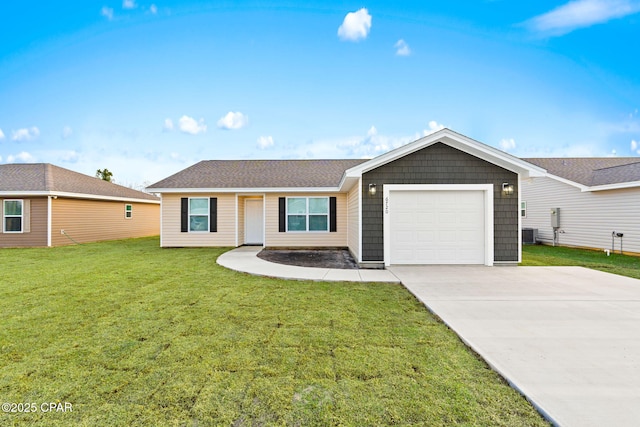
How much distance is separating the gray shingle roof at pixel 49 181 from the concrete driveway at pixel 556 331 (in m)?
15.7

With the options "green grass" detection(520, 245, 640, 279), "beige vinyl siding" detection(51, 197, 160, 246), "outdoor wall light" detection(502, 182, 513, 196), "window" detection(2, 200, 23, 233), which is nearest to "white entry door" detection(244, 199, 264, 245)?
"beige vinyl siding" detection(51, 197, 160, 246)

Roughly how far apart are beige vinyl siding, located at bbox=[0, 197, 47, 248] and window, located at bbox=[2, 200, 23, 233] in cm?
18

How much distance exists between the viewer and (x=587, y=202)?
12.4 meters

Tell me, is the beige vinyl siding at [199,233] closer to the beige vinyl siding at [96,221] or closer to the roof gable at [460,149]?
the beige vinyl siding at [96,221]

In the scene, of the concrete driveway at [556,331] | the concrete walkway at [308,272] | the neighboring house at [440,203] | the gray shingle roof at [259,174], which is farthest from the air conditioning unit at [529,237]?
the concrete walkway at [308,272]

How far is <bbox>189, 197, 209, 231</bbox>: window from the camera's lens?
41.4 ft

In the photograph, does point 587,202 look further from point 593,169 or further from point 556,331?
point 556,331

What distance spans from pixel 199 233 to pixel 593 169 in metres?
19.4

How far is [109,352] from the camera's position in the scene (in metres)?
3.00

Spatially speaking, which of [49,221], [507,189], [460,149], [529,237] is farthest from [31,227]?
[529,237]

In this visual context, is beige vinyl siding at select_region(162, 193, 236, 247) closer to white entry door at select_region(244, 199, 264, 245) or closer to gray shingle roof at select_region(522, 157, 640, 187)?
white entry door at select_region(244, 199, 264, 245)

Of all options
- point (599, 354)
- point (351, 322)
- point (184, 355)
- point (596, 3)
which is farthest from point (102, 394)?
point (596, 3)

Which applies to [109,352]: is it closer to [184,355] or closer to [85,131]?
[184,355]

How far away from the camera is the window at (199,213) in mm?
12633
